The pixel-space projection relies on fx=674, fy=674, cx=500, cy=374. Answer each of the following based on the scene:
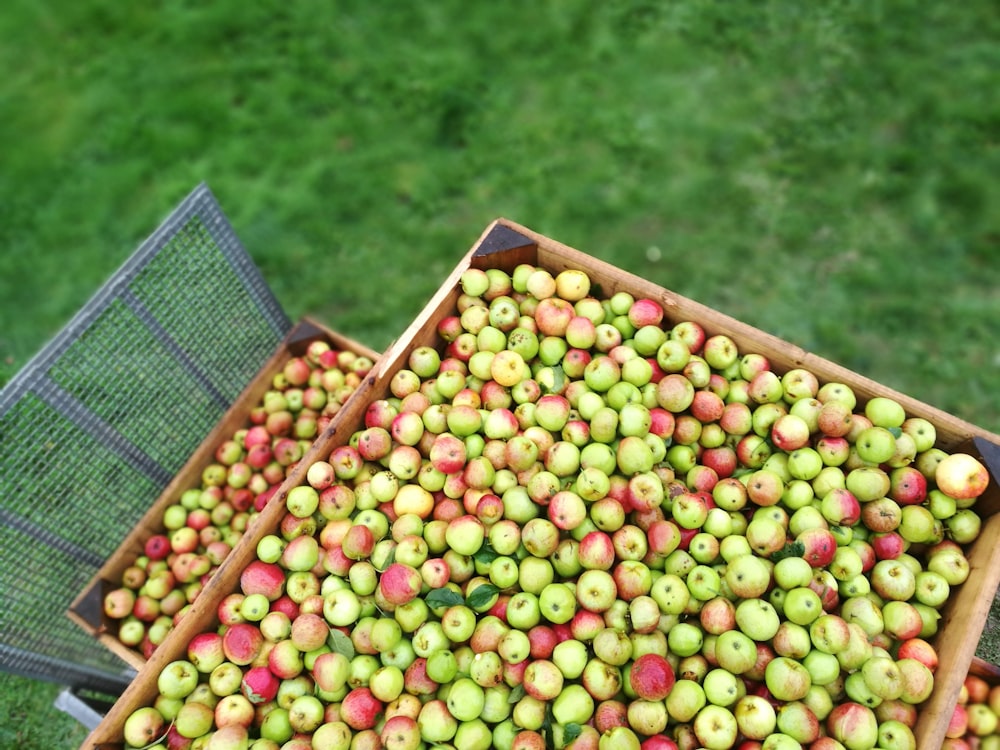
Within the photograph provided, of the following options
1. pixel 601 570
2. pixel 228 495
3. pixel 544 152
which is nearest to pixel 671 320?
pixel 601 570

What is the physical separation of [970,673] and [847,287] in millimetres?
2569

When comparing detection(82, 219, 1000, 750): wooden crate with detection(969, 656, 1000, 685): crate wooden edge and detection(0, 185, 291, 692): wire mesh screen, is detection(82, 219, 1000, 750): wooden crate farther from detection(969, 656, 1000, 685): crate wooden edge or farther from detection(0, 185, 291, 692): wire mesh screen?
detection(0, 185, 291, 692): wire mesh screen

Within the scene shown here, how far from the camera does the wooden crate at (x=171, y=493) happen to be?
306 centimetres

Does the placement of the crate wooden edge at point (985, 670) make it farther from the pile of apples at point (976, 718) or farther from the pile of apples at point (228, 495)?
the pile of apples at point (228, 495)

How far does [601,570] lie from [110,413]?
2299 millimetres

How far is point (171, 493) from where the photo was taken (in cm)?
329

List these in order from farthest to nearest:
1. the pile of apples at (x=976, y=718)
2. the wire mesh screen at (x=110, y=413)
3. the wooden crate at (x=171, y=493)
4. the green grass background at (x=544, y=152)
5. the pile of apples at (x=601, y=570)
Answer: the green grass background at (x=544, y=152), the wooden crate at (x=171, y=493), the wire mesh screen at (x=110, y=413), the pile of apples at (x=976, y=718), the pile of apples at (x=601, y=570)

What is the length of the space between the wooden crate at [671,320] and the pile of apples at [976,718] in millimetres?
426

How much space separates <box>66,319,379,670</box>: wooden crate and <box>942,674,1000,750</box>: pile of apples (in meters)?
2.85

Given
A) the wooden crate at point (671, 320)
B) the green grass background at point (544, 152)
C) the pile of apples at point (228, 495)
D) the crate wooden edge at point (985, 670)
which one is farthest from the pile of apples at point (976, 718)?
the pile of apples at point (228, 495)

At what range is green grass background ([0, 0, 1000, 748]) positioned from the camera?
452cm

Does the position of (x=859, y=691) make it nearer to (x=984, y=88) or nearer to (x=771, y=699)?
(x=771, y=699)

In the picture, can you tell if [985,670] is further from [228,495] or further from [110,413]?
[110,413]

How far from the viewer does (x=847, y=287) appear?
448 cm
